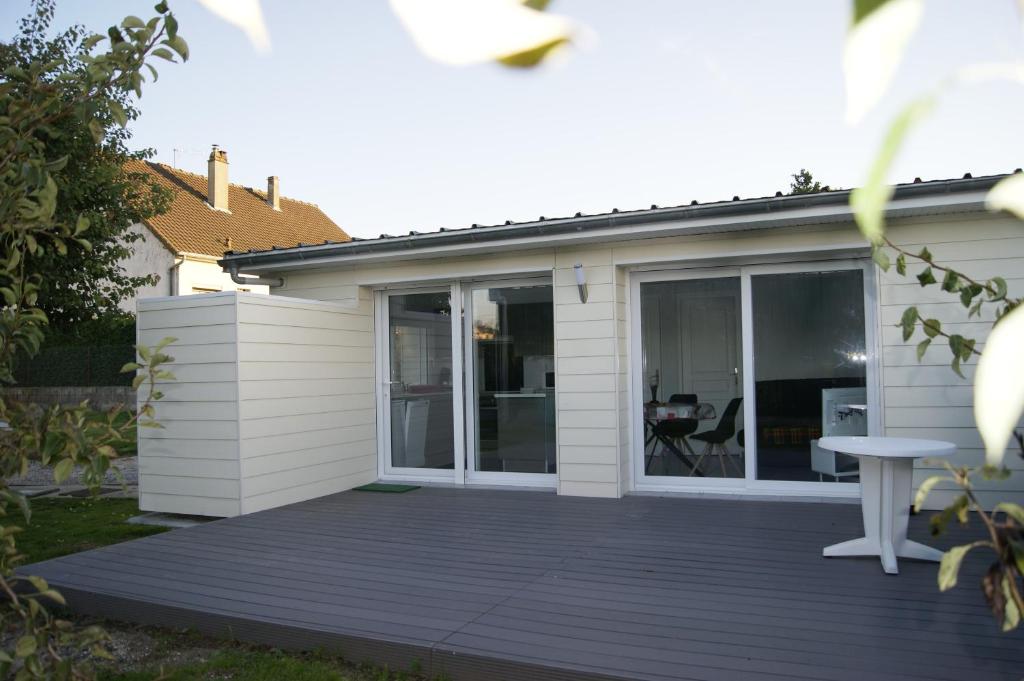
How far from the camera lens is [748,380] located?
682cm

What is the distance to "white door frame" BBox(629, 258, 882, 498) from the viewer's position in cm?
645

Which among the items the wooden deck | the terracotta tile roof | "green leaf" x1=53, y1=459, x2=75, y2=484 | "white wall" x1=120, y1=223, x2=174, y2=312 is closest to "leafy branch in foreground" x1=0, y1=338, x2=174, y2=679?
"green leaf" x1=53, y1=459, x2=75, y2=484

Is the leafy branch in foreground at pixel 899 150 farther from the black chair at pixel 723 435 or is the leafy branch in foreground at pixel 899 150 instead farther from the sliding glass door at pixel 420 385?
the sliding glass door at pixel 420 385

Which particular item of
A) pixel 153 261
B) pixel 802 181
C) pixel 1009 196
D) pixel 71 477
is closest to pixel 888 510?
pixel 1009 196

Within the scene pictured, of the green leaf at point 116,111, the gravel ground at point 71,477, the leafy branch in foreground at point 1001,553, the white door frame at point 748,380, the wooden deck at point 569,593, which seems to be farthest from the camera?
the gravel ground at point 71,477

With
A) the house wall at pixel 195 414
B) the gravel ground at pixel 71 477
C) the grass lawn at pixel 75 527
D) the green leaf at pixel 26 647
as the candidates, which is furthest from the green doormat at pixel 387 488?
the green leaf at pixel 26 647

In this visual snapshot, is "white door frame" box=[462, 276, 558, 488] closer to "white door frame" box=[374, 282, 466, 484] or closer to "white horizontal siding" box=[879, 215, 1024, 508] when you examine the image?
"white door frame" box=[374, 282, 466, 484]

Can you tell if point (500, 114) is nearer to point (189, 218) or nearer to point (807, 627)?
point (807, 627)

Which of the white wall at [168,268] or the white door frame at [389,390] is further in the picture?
the white wall at [168,268]

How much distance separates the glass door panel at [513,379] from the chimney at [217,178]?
16.1 meters

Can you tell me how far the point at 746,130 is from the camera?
2.68ft

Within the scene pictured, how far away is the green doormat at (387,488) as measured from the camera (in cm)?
776

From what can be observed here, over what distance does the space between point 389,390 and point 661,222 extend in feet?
11.3

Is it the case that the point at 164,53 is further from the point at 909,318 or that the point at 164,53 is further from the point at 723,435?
the point at 723,435
